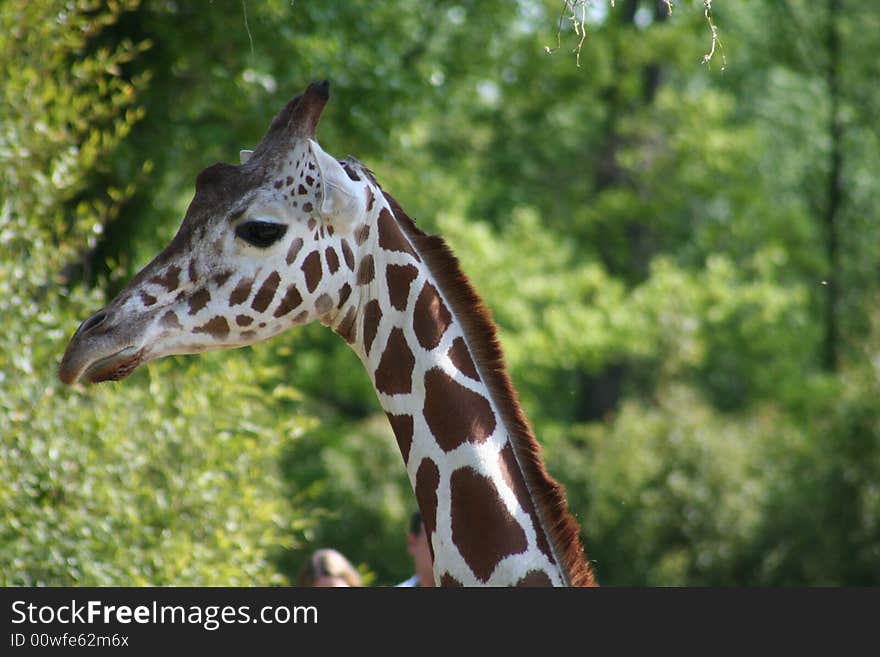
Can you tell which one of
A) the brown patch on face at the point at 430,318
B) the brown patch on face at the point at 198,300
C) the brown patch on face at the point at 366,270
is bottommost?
the brown patch on face at the point at 430,318

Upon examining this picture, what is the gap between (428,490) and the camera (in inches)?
130

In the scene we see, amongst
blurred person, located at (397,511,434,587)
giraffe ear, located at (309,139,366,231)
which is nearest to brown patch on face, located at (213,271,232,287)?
giraffe ear, located at (309,139,366,231)

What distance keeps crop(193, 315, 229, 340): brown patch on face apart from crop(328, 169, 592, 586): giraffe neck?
0.34 meters

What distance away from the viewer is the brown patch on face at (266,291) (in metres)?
3.34

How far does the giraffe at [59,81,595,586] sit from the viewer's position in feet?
10.5

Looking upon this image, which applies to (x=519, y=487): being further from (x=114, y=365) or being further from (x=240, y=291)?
(x=114, y=365)

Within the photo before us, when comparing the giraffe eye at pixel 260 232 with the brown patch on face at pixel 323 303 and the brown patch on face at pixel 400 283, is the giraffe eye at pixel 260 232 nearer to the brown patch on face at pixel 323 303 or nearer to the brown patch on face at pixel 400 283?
the brown patch on face at pixel 323 303

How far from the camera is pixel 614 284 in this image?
567 inches

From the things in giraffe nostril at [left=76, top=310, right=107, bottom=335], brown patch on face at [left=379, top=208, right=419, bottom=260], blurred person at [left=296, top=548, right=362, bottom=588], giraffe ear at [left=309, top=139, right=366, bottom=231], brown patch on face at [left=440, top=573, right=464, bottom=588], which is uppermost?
giraffe ear at [left=309, top=139, right=366, bottom=231]

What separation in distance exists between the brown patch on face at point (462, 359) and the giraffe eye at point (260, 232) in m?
0.57

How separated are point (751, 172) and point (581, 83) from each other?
330cm

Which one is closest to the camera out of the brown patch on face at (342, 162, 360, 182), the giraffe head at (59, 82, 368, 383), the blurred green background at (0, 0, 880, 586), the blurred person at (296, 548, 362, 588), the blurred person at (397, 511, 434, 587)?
the giraffe head at (59, 82, 368, 383)

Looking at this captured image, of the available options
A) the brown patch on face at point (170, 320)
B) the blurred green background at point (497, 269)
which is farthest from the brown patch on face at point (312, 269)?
the blurred green background at point (497, 269)

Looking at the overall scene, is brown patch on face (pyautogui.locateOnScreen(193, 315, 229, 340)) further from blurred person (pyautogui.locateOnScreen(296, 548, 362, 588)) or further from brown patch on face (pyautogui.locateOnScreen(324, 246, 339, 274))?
blurred person (pyautogui.locateOnScreen(296, 548, 362, 588))
